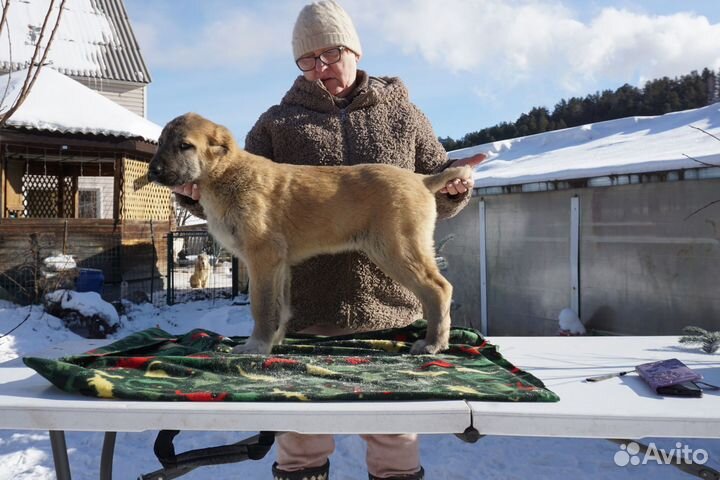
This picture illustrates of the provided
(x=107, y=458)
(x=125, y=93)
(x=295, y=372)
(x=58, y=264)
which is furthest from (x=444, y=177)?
(x=125, y=93)

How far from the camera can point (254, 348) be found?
9.55 feet

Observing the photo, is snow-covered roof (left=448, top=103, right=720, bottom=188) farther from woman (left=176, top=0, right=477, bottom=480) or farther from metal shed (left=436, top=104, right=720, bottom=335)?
woman (left=176, top=0, right=477, bottom=480)

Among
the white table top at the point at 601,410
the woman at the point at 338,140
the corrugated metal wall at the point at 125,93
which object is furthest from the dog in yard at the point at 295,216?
the corrugated metal wall at the point at 125,93

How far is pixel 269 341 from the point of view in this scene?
296 centimetres

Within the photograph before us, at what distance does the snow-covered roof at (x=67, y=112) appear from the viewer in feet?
43.3

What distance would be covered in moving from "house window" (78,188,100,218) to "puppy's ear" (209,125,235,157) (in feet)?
68.1

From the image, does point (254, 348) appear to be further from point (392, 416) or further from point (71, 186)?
point (71, 186)

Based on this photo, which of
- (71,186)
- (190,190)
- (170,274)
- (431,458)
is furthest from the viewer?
(71,186)

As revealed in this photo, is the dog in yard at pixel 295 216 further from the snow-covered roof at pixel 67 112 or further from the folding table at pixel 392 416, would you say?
the snow-covered roof at pixel 67 112

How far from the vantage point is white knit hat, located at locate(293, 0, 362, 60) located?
11.1ft

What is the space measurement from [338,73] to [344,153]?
53 centimetres

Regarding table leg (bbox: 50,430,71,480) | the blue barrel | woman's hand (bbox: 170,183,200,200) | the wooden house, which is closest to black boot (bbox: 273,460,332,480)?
table leg (bbox: 50,430,71,480)

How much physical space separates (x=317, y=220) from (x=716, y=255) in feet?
20.8

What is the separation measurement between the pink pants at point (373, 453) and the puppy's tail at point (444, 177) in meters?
1.38
